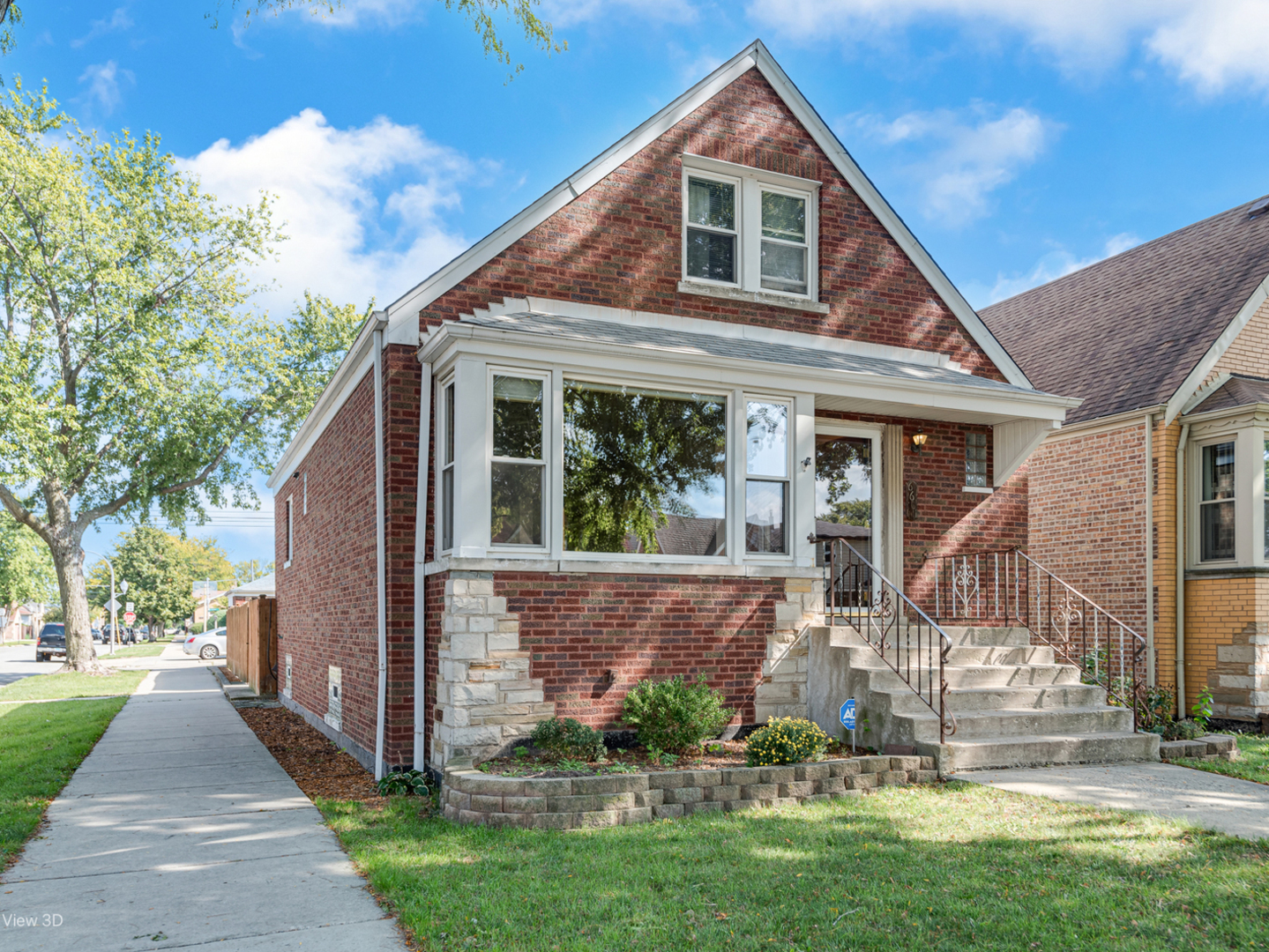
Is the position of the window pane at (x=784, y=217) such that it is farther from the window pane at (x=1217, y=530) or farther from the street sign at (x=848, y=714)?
the window pane at (x=1217, y=530)

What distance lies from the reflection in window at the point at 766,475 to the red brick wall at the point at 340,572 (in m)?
3.80

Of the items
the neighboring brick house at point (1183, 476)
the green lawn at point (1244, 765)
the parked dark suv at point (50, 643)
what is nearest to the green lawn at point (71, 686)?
the parked dark suv at point (50, 643)

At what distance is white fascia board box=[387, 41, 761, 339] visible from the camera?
28.1ft

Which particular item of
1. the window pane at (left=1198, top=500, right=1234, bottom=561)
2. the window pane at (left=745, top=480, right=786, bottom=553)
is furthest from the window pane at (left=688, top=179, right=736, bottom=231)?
the window pane at (left=1198, top=500, right=1234, bottom=561)

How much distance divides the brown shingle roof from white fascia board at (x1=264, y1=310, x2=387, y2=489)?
10.6m

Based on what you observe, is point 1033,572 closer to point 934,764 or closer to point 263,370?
point 934,764

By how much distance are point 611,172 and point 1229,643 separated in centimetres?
974

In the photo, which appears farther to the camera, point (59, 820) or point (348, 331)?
point (348, 331)

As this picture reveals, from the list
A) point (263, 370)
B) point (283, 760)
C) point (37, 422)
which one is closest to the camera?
point (283, 760)

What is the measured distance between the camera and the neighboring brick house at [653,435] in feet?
25.7

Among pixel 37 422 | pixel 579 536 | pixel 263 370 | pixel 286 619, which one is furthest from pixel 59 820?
pixel 263 370

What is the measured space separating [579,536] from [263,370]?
2136 centimetres

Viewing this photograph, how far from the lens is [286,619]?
15719 millimetres

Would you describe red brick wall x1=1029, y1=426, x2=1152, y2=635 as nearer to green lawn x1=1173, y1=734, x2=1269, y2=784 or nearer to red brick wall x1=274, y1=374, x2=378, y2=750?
green lawn x1=1173, y1=734, x2=1269, y2=784
